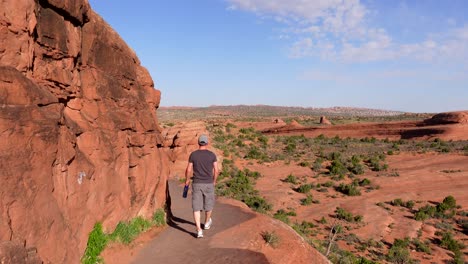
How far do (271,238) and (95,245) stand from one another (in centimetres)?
394

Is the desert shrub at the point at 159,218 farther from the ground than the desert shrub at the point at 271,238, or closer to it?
closer to it

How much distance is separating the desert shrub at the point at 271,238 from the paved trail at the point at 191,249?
1.95 feet

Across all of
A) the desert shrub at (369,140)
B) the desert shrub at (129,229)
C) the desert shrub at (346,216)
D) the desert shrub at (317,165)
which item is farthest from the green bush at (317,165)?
the desert shrub at (129,229)

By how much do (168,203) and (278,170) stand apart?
23093 mm

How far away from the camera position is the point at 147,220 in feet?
31.6

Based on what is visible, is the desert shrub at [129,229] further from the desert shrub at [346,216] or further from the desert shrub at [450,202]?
the desert shrub at [450,202]

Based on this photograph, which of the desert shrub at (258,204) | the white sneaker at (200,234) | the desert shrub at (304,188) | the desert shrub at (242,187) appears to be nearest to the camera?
the white sneaker at (200,234)

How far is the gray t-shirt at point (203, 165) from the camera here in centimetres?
823

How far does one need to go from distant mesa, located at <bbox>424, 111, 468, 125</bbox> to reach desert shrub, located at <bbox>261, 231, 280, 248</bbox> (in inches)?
2184

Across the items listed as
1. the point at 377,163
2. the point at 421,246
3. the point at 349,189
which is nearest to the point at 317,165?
the point at 377,163

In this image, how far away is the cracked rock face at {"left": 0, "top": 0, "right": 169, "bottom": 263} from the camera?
16.7 feet

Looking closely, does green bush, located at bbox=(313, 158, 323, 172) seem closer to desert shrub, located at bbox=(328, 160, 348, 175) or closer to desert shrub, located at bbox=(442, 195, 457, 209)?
desert shrub, located at bbox=(328, 160, 348, 175)

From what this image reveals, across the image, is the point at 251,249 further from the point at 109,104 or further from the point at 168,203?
the point at 109,104

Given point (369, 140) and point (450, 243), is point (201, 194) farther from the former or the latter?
point (369, 140)
